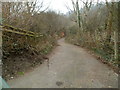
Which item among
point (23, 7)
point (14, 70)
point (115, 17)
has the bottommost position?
point (14, 70)

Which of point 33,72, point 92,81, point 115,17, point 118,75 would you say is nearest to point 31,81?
point 33,72

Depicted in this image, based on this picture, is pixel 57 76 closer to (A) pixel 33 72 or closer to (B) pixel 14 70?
(A) pixel 33 72

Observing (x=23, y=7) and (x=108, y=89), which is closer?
(x=108, y=89)

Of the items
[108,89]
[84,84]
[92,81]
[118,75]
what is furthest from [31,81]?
[118,75]

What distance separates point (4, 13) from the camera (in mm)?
4492

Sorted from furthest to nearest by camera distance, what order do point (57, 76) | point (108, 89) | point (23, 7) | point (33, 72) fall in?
point (23, 7)
point (33, 72)
point (57, 76)
point (108, 89)

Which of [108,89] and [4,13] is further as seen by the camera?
[4,13]

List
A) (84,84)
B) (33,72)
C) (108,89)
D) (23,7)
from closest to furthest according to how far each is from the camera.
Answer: (108,89) → (84,84) → (33,72) → (23,7)

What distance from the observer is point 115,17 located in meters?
4.79

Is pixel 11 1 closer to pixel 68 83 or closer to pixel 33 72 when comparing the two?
pixel 33 72

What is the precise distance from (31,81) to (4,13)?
2.87 meters

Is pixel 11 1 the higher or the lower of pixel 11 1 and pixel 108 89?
the higher

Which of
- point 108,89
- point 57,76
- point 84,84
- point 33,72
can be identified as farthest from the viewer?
point 33,72

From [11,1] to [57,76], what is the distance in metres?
4.04
